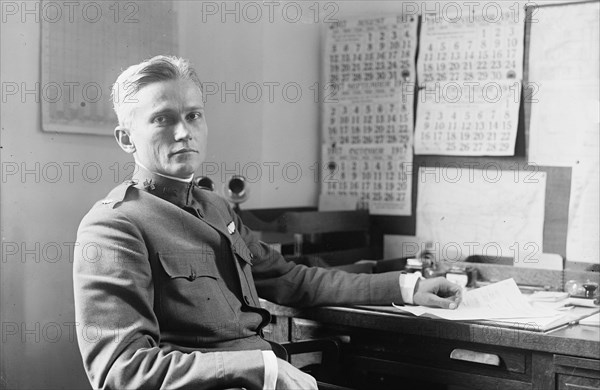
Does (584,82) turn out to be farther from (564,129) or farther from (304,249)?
(304,249)

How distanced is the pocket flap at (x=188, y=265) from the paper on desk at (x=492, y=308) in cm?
55

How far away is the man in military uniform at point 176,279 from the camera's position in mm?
1413

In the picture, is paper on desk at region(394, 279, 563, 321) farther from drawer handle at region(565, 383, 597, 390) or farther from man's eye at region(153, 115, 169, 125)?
man's eye at region(153, 115, 169, 125)

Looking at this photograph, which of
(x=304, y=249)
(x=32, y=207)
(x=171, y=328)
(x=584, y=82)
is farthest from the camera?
(x=304, y=249)

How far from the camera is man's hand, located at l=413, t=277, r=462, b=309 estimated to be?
1883mm

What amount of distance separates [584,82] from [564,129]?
0.17 m

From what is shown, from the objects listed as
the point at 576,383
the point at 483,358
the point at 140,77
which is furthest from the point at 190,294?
the point at 576,383

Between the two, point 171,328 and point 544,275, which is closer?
point 171,328

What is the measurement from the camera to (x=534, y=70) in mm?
2361

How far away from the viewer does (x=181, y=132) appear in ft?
5.47

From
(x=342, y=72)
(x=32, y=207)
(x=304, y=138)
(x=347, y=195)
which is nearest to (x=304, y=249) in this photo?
(x=347, y=195)

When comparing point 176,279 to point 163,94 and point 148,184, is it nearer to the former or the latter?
point 148,184

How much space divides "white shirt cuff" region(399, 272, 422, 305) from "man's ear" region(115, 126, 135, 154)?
33.2 inches

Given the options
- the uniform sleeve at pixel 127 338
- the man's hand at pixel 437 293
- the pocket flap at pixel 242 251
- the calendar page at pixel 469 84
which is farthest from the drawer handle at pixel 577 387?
the calendar page at pixel 469 84
